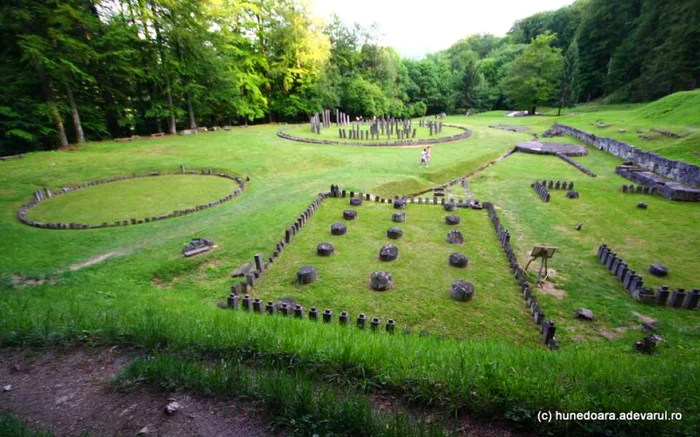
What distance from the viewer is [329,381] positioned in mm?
3703

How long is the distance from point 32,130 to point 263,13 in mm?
25922

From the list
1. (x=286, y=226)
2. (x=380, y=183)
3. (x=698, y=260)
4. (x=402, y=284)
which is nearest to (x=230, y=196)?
(x=286, y=226)

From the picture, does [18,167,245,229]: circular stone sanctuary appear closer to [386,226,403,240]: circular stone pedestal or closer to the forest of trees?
[386,226,403,240]: circular stone pedestal

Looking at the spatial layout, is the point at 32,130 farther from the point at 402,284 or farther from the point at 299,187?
the point at 402,284

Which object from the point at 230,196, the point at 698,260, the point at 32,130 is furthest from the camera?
the point at 32,130

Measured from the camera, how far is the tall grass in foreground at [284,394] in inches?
117

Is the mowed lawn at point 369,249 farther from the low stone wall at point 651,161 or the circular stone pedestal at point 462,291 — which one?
the low stone wall at point 651,161

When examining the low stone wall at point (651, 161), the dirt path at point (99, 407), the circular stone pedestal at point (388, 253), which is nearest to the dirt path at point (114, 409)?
the dirt path at point (99, 407)

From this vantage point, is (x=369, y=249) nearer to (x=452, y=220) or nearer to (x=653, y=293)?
(x=452, y=220)

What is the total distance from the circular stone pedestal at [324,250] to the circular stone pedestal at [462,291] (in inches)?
144

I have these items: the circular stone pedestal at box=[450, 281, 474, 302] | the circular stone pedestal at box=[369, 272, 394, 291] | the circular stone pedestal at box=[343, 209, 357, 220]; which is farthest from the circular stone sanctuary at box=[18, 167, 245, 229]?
the circular stone pedestal at box=[450, 281, 474, 302]

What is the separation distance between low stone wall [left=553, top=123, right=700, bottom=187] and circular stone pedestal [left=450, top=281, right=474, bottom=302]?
49.5 feet

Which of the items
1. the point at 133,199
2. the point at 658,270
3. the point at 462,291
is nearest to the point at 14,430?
the point at 462,291

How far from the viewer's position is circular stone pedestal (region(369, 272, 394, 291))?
808 cm
